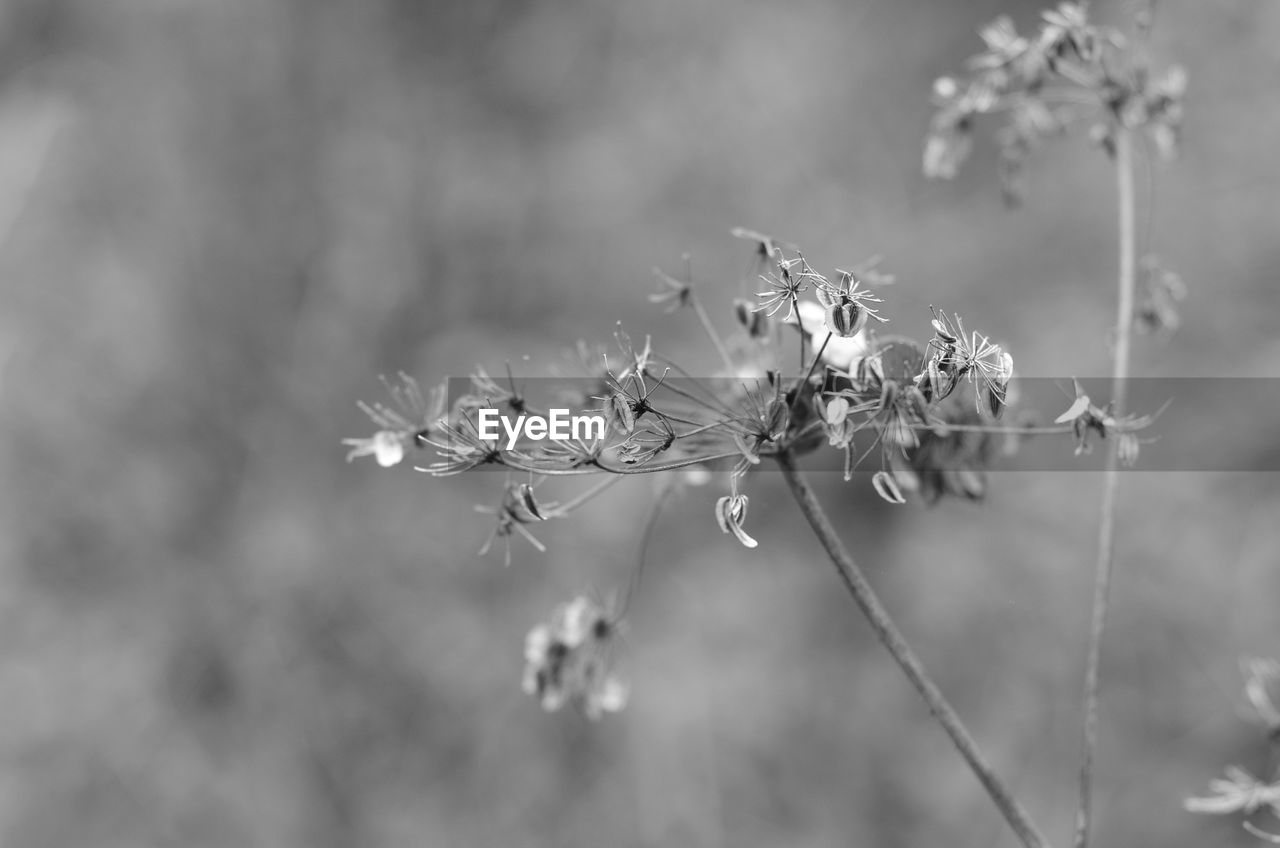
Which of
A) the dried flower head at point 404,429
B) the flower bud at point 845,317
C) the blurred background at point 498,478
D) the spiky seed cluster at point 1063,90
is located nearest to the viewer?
the flower bud at point 845,317

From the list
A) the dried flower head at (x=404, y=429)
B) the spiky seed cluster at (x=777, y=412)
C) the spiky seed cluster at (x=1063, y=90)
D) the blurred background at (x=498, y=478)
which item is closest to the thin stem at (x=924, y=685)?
the spiky seed cluster at (x=777, y=412)

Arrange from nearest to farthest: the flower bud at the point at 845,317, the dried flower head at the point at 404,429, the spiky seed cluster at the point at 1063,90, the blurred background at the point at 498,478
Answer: the flower bud at the point at 845,317 → the dried flower head at the point at 404,429 → the spiky seed cluster at the point at 1063,90 → the blurred background at the point at 498,478

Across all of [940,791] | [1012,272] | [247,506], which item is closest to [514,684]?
[247,506]

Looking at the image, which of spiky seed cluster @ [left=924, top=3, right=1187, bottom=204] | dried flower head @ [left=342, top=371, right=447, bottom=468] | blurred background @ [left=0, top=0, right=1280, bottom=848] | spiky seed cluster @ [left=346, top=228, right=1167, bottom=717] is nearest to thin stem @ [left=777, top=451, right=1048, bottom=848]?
spiky seed cluster @ [left=346, top=228, right=1167, bottom=717]

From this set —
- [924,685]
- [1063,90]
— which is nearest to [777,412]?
[924,685]

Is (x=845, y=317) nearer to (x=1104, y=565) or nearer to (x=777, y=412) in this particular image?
(x=777, y=412)

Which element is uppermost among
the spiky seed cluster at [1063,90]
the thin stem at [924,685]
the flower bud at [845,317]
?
the spiky seed cluster at [1063,90]

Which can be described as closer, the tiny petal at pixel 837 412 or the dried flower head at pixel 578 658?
the tiny petal at pixel 837 412

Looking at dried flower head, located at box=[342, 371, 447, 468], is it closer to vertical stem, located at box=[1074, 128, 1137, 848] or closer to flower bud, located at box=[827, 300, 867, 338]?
flower bud, located at box=[827, 300, 867, 338]

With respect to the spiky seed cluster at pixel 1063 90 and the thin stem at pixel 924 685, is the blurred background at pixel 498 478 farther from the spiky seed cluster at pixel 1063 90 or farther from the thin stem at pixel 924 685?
the thin stem at pixel 924 685
